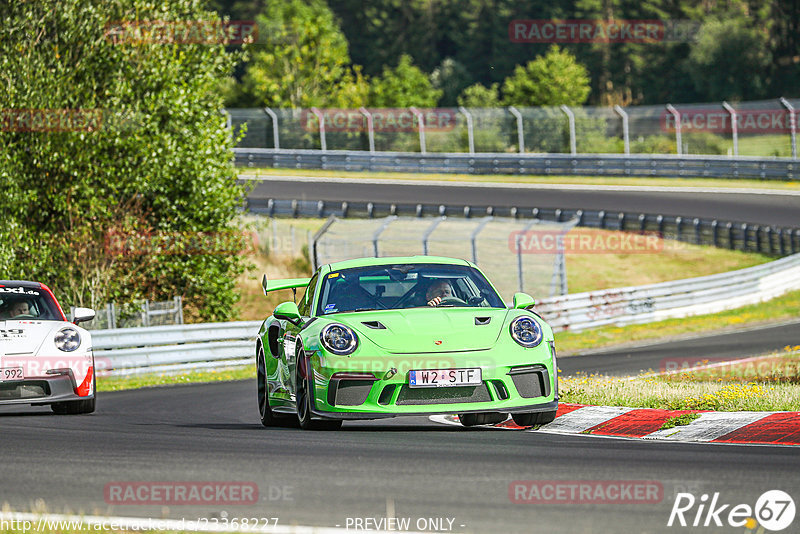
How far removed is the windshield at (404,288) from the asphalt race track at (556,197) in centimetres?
2732

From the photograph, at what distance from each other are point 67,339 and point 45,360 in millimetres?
341

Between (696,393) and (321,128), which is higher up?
(321,128)

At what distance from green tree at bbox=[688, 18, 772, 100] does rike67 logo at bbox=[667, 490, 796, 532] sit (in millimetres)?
76232

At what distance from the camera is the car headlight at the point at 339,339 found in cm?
847

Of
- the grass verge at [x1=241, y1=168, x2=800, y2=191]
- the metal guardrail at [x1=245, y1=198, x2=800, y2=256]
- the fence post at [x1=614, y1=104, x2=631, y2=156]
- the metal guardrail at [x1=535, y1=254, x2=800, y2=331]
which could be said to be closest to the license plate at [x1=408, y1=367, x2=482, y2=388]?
the metal guardrail at [x1=535, y1=254, x2=800, y2=331]

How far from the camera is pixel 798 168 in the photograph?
41094 millimetres

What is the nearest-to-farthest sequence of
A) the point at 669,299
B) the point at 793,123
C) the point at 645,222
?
the point at 669,299 → the point at 645,222 → the point at 793,123

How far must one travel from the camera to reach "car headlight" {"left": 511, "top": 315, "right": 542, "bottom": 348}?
8602 mm

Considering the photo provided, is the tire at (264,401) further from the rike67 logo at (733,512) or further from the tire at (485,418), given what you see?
the rike67 logo at (733,512)

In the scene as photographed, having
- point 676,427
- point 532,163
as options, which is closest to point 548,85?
point 532,163

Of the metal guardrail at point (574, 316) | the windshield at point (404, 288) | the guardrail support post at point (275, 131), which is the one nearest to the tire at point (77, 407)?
the windshield at point (404, 288)

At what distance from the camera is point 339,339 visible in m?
8.52

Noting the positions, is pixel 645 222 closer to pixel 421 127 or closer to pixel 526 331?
pixel 421 127

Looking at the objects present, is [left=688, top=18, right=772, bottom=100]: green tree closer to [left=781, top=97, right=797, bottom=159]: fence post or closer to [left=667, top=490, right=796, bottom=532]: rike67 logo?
[left=781, top=97, right=797, bottom=159]: fence post
